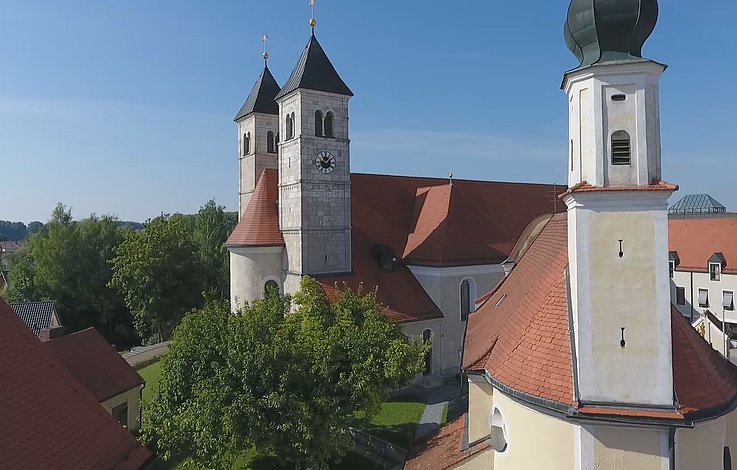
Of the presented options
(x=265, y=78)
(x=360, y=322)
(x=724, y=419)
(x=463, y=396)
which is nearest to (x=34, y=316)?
(x=265, y=78)

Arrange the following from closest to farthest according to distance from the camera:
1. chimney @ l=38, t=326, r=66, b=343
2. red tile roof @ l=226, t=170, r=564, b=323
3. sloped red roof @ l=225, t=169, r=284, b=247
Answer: chimney @ l=38, t=326, r=66, b=343
sloped red roof @ l=225, t=169, r=284, b=247
red tile roof @ l=226, t=170, r=564, b=323

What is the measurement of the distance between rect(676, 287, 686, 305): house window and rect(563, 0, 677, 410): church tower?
103 ft

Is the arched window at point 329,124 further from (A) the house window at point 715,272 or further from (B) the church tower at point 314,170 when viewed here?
(A) the house window at point 715,272

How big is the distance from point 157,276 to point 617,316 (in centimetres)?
3363

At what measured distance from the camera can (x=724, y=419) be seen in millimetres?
8398

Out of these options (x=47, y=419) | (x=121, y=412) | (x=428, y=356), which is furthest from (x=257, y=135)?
(x=47, y=419)

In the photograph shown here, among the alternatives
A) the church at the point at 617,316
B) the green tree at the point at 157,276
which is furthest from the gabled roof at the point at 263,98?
the church at the point at 617,316

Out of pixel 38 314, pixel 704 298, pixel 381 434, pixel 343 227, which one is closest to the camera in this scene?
pixel 381 434

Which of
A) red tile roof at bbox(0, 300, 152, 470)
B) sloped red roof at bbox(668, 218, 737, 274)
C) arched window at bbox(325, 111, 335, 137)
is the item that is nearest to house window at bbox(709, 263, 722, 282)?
sloped red roof at bbox(668, 218, 737, 274)

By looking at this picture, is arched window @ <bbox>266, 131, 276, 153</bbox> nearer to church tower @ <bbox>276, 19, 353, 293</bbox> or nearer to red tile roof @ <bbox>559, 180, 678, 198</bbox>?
church tower @ <bbox>276, 19, 353, 293</bbox>

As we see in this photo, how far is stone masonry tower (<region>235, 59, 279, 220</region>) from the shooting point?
27734 millimetres

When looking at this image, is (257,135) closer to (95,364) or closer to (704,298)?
(95,364)

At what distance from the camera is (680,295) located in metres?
34.6

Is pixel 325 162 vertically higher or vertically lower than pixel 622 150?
higher
